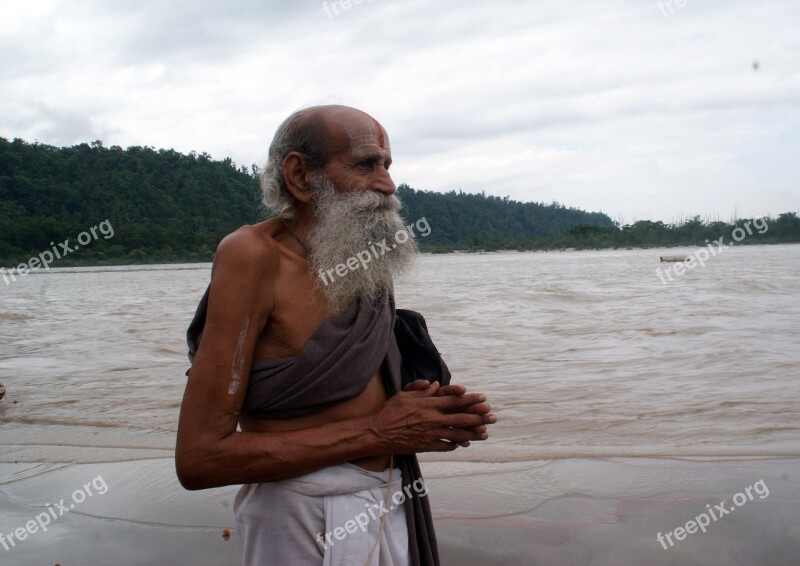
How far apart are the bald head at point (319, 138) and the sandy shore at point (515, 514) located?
7.66ft

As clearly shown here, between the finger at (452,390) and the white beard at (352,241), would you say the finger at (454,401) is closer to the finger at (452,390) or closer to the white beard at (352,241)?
the finger at (452,390)

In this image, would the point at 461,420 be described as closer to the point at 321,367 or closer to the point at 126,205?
the point at 321,367

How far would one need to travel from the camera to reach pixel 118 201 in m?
82.4

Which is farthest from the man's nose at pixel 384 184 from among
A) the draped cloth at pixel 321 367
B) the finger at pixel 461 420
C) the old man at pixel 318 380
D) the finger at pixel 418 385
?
the finger at pixel 461 420

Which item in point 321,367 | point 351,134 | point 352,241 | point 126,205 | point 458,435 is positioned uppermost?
point 126,205

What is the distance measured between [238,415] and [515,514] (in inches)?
113

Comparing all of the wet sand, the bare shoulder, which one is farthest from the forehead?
the wet sand

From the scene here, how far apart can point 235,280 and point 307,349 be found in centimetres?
23

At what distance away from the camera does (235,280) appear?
5.41 feet

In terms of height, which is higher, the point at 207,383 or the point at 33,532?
the point at 207,383

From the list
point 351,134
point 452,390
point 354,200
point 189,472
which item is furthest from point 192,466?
point 351,134

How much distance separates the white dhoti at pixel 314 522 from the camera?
5.75ft

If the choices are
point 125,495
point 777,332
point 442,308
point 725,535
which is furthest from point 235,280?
point 442,308

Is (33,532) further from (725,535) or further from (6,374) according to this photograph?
(6,374)
